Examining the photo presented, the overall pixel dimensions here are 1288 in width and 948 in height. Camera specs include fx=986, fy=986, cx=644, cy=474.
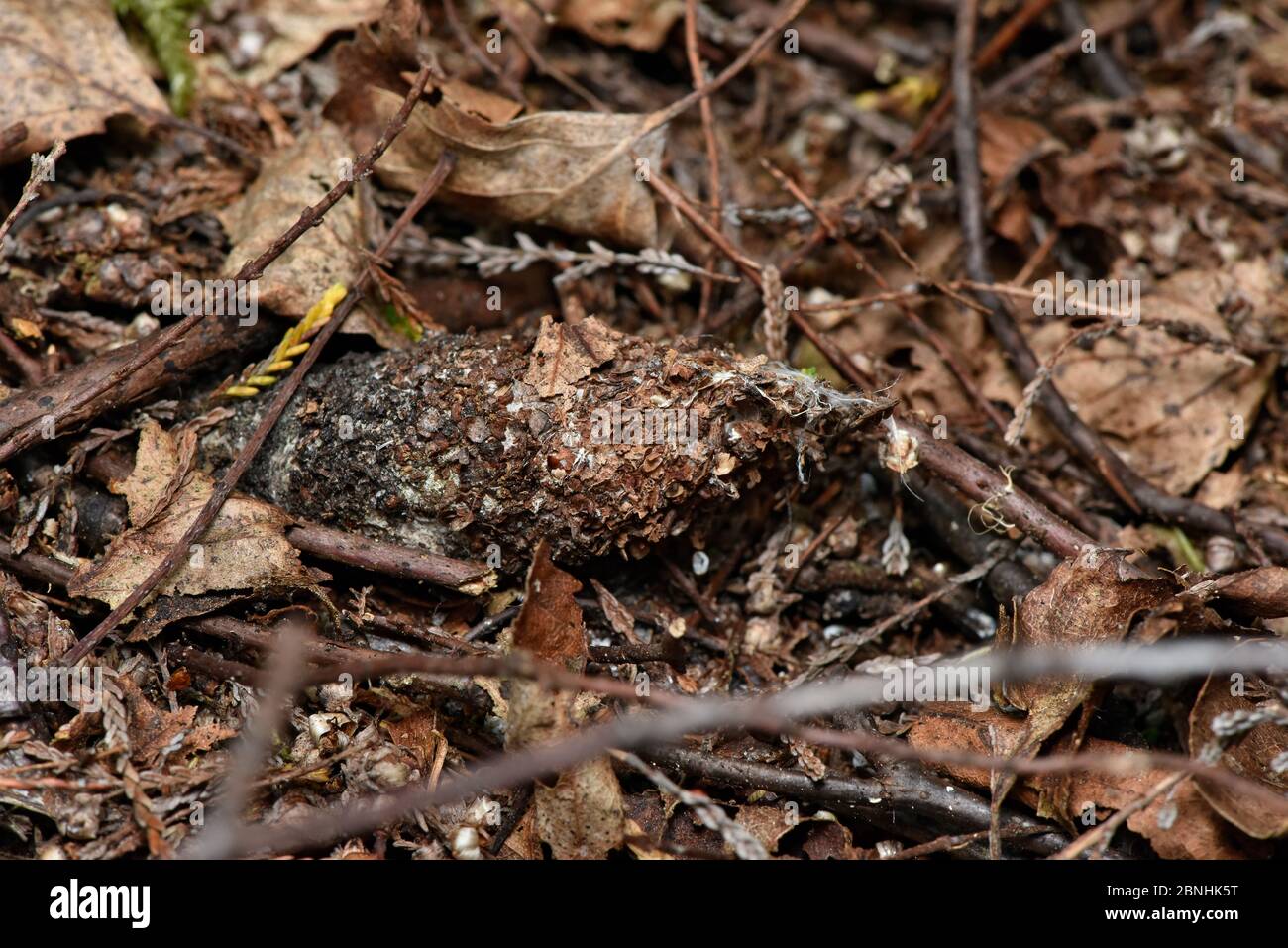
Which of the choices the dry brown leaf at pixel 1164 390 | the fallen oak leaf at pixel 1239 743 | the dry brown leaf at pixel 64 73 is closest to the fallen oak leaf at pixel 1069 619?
the fallen oak leaf at pixel 1239 743

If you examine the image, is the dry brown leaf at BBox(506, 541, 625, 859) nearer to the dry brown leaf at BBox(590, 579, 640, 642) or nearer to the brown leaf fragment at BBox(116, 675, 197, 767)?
the dry brown leaf at BBox(590, 579, 640, 642)

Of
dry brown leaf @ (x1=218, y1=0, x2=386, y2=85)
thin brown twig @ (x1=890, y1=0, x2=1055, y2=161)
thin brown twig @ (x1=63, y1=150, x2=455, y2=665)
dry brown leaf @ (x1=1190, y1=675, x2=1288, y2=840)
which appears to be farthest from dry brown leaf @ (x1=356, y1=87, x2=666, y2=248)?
dry brown leaf @ (x1=1190, y1=675, x2=1288, y2=840)

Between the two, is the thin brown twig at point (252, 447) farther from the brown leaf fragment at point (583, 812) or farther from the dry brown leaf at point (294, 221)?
the brown leaf fragment at point (583, 812)

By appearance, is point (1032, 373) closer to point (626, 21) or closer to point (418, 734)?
point (626, 21)

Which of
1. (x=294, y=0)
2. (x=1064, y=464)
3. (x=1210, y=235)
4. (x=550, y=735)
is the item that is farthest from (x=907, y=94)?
(x=550, y=735)

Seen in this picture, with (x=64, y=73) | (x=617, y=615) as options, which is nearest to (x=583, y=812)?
(x=617, y=615)

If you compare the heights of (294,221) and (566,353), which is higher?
(294,221)
